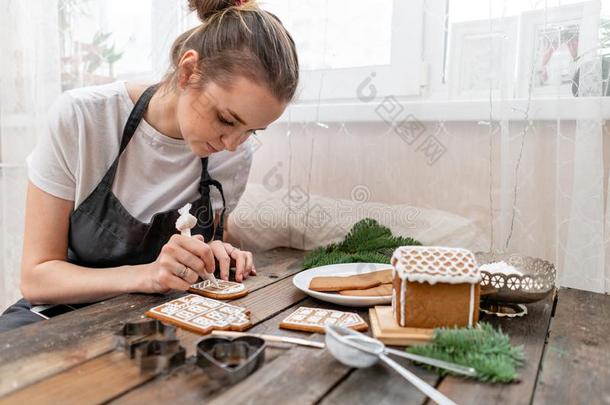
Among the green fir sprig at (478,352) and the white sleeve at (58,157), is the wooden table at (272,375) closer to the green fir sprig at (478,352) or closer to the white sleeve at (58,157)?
the green fir sprig at (478,352)

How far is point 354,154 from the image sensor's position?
1396 mm

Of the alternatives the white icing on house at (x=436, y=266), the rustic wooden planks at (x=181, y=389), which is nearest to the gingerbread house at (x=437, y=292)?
the white icing on house at (x=436, y=266)

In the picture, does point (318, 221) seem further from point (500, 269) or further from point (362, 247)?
point (500, 269)

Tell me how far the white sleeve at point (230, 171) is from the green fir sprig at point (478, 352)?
0.79 m

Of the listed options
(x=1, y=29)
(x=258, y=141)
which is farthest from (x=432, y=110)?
(x=1, y=29)

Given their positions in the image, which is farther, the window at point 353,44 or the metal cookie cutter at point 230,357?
the window at point 353,44

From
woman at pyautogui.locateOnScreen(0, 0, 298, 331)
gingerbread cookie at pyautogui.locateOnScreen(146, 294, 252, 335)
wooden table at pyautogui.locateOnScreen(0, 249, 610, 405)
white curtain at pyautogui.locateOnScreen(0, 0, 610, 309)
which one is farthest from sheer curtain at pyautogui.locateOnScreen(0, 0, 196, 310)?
wooden table at pyautogui.locateOnScreen(0, 249, 610, 405)

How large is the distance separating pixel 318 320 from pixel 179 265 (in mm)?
276

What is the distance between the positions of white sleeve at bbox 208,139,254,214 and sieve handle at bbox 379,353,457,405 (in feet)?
2.61

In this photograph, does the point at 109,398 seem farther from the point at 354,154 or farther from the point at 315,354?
the point at 354,154

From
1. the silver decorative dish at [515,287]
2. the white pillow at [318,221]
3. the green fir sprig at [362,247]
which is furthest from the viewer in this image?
the white pillow at [318,221]

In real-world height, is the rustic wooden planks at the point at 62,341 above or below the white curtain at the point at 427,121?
below

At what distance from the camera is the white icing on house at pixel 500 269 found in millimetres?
749

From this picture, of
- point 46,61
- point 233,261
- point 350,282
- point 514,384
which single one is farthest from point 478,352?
point 46,61
